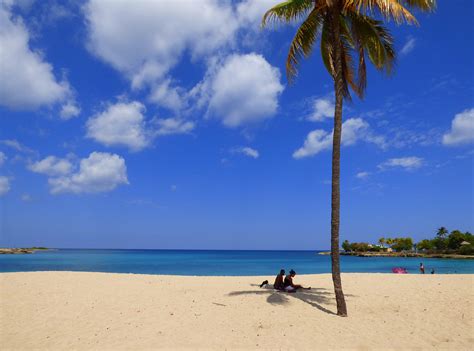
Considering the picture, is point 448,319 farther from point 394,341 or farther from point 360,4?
point 360,4

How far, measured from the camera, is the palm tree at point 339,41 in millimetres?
11656

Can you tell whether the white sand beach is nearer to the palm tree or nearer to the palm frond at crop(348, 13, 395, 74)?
the palm tree

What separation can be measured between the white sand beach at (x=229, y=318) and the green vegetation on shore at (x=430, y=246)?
11698 centimetres

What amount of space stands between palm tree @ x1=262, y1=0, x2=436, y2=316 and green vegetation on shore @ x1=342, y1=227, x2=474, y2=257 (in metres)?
118

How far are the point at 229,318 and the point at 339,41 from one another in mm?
10236

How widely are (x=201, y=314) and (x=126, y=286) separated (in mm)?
7049

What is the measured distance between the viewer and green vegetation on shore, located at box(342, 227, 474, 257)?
11488cm

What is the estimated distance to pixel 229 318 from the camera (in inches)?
448

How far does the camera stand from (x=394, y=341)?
9133 mm

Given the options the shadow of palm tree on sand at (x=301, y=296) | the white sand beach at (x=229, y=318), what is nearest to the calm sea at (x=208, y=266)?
the shadow of palm tree on sand at (x=301, y=296)

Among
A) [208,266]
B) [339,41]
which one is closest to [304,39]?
[339,41]

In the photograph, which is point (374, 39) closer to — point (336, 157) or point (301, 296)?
point (336, 157)

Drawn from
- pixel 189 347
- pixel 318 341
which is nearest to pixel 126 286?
pixel 189 347

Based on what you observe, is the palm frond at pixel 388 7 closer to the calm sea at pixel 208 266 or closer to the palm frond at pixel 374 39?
the palm frond at pixel 374 39
